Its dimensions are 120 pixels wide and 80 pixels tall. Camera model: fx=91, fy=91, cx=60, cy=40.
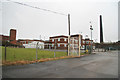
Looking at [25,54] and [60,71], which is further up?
[25,54]

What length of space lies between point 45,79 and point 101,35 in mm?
52257

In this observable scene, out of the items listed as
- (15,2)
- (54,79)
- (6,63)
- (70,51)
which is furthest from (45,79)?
(70,51)

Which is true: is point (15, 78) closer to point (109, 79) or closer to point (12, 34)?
point (109, 79)

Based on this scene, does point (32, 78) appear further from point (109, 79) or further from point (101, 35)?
point (101, 35)

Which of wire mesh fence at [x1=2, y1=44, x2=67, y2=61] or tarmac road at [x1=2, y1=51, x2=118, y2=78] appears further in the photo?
wire mesh fence at [x1=2, y1=44, x2=67, y2=61]

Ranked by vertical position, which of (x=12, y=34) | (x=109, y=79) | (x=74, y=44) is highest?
(x=12, y=34)

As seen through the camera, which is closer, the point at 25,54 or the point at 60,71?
the point at 60,71

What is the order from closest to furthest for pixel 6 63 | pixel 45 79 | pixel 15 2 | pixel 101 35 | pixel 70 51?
pixel 45 79
pixel 6 63
pixel 15 2
pixel 70 51
pixel 101 35

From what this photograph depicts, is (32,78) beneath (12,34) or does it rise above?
beneath

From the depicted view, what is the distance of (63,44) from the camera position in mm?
42438

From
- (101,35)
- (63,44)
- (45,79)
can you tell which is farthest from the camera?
(101,35)

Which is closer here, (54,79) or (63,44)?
(54,79)

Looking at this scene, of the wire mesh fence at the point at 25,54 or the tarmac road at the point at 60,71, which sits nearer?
the tarmac road at the point at 60,71

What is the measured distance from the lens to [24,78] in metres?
4.18
